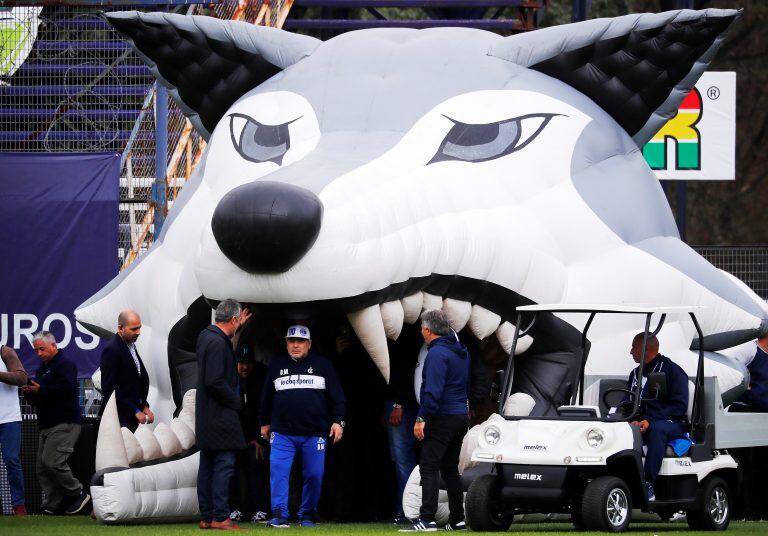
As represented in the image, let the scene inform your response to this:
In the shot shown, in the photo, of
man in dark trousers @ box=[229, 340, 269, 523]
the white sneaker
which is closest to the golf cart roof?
man in dark trousers @ box=[229, 340, 269, 523]

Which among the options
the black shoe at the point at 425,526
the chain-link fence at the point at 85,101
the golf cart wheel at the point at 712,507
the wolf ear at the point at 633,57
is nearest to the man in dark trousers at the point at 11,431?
the chain-link fence at the point at 85,101

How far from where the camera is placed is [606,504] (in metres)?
9.63

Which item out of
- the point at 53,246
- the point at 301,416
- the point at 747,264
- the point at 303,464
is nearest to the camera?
the point at 301,416

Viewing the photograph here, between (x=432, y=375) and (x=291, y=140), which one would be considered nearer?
(x=432, y=375)

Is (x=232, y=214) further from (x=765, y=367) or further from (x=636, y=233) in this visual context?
(x=765, y=367)

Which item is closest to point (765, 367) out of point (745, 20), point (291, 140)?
point (291, 140)

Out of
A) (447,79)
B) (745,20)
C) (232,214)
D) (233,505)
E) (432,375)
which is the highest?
(745,20)

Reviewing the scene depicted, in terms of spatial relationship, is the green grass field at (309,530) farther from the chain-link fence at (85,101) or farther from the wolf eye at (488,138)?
the chain-link fence at (85,101)

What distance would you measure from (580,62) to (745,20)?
25216mm

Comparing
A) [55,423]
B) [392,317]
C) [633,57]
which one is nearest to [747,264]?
[633,57]

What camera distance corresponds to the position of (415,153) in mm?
10570

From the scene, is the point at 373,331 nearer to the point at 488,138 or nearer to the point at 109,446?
the point at 488,138

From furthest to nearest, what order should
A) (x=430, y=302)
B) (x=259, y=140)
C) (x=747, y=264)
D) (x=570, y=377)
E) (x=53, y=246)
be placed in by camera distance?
1. (x=747, y=264)
2. (x=53, y=246)
3. (x=259, y=140)
4. (x=570, y=377)
5. (x=430, y=302)

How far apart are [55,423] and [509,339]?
4.04 meters
